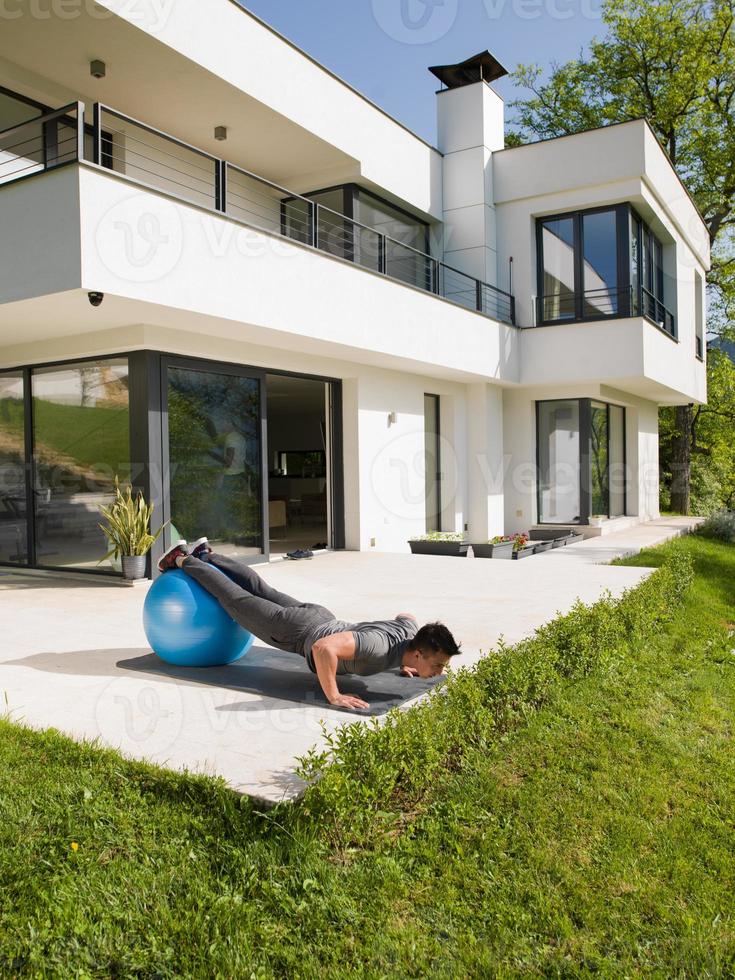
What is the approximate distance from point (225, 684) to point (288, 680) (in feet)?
1.36

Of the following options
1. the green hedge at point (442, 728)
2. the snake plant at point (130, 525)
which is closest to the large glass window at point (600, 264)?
the snake plant at point (130, 525)

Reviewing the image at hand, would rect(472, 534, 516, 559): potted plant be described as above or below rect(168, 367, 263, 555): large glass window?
below

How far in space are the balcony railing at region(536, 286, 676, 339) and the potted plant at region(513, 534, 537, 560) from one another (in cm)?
433

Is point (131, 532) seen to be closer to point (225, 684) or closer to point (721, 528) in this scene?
point (225, 684)

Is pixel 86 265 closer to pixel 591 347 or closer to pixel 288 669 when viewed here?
pixel 288 669

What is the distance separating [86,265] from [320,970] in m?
6.36

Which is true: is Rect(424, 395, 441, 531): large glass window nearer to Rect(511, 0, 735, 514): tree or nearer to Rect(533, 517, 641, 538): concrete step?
Rect(533, 517, 641, 538): concrete step

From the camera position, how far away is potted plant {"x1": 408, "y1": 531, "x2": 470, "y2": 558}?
44.1 ft

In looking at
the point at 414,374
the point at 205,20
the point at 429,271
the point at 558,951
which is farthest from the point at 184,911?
the point at 429,271

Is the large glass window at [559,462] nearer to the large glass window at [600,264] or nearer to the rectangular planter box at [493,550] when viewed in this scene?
the large glass window at [600,264]

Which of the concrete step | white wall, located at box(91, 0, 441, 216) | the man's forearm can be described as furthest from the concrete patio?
white wall, located at box(91, 0, 441, 216)

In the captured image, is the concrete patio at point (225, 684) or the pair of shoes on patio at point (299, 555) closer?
the concrete patio at point (225, 684)

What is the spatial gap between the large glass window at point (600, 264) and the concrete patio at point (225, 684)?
5.37 meters

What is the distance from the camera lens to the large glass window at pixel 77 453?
32.6 ft
